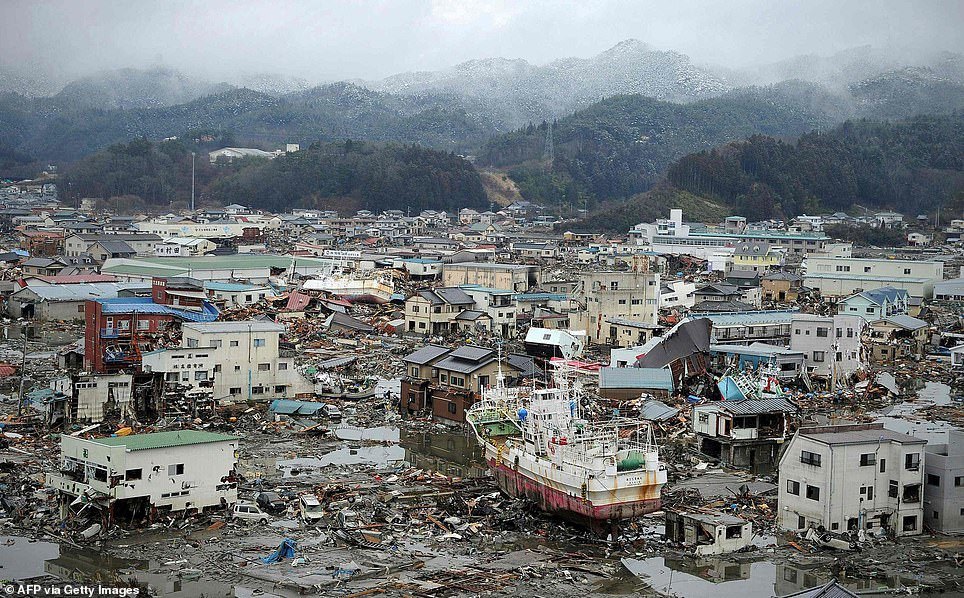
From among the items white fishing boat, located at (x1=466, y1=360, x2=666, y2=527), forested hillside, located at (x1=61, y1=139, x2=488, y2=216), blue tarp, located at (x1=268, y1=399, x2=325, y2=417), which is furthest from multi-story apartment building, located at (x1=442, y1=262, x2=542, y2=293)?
forested hillside, located at (x1=61, y1=139, x2=488, y2=216)

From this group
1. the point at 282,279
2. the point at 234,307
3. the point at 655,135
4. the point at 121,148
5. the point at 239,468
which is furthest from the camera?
the point at 655,135

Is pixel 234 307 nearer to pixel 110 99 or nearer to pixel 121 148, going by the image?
pixel 121 148

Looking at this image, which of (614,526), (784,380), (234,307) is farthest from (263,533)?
(234,307)

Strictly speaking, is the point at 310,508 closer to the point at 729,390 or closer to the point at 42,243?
the point at 729,390

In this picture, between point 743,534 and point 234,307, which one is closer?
point 743,534

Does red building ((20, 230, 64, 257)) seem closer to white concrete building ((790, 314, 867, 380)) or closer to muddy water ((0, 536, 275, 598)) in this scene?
white concrete building ((790, 314, 867, 380))
